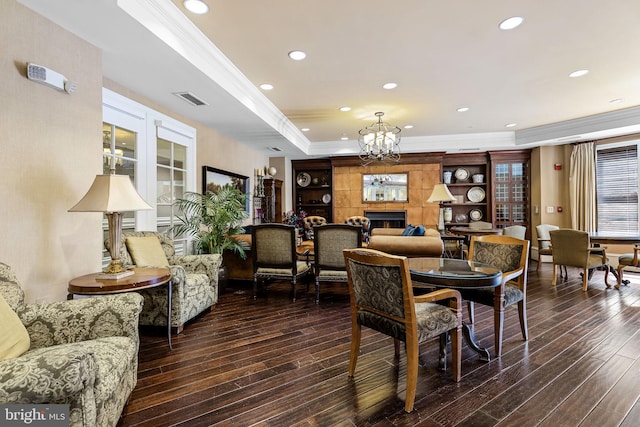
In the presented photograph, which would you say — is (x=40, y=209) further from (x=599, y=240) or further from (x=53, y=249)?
(x=599, y=240)

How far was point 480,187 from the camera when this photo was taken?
303 inches

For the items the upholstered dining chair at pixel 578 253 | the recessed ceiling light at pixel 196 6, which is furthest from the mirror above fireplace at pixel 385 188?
the recessed ceiling light at pixel 196 6

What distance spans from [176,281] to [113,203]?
3.12 feet

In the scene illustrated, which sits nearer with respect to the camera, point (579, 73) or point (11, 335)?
point (11, 335)

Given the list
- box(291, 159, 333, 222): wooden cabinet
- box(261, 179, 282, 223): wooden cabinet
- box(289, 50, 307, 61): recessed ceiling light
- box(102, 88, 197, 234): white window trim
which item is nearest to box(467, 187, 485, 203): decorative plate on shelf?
box(291, 159, 333, 222): wooden cabinet

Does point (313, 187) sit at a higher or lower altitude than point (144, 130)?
lower

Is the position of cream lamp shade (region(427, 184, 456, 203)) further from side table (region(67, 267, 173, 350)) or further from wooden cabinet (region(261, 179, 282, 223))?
side table (region(67, 267, 173, 350))

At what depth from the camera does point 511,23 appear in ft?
8.75

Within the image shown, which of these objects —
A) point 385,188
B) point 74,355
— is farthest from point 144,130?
point 385,188

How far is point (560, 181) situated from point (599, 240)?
9.62ft

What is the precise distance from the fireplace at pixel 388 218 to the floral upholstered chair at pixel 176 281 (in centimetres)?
480

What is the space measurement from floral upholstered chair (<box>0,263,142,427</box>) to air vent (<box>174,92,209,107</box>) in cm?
246

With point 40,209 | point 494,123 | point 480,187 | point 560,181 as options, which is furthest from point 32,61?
point 560,181

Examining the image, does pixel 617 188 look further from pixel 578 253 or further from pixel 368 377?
pixel 368 377
